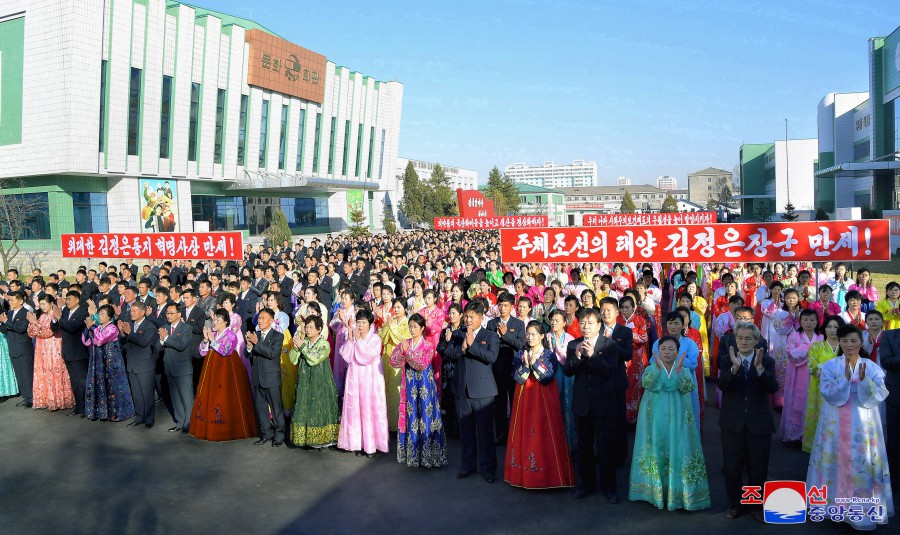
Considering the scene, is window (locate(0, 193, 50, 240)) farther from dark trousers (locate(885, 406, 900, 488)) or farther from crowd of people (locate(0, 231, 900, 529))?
dark trousers (locate(885, 406, 900, 488))

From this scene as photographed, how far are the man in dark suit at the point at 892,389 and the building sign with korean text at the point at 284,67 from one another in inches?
1155

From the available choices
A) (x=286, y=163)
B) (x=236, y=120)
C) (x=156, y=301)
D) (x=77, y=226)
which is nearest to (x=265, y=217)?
(x=286, y=163)

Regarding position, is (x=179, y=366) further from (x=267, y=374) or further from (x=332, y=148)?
(x=332, y=148)

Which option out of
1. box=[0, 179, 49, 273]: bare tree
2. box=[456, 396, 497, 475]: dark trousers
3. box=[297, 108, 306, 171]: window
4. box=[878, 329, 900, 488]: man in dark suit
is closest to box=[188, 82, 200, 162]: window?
box=[0, 179, 49, 273]: bare tree

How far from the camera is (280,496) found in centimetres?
541

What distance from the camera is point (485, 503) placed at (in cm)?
513

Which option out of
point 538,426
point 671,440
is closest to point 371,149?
point 538,426

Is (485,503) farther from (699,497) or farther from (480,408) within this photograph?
(699,497)

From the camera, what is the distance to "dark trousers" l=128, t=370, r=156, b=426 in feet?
24.3

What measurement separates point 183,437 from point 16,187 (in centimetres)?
2250

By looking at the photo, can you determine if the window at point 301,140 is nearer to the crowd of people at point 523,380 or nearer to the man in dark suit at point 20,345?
the crowd of people at point 523,380

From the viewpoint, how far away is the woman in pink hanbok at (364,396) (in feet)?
20.2

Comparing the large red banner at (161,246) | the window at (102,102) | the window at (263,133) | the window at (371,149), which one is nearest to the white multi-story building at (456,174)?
the window at (371,149)

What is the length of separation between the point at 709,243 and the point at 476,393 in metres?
4.17
